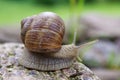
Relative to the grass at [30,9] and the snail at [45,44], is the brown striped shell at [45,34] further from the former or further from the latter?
the grass at [30,9]

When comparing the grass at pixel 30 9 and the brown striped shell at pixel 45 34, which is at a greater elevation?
the brown striped shell at pixel 45 34

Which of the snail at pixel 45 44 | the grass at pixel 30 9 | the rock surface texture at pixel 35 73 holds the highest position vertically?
the snail at pixel 45 44

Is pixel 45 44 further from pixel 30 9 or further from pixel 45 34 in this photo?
pixel 30 9

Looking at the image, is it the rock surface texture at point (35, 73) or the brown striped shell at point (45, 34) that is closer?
the rock surface texture at point (35, 73)

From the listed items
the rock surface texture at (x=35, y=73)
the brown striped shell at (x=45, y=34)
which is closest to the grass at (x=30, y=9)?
the rock surface texture at (x=35, y=73)

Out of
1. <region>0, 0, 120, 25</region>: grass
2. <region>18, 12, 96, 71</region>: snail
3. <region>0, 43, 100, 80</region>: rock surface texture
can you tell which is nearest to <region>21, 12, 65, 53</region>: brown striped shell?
<region>18, 12, 96, 71</region>: snail

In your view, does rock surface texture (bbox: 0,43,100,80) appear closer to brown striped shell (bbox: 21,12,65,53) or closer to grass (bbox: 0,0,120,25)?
brown striped shell (bbox: 21,12,65,53)

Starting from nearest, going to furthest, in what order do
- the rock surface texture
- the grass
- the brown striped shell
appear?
the rock surface texture → the brown striped shell → the grass
